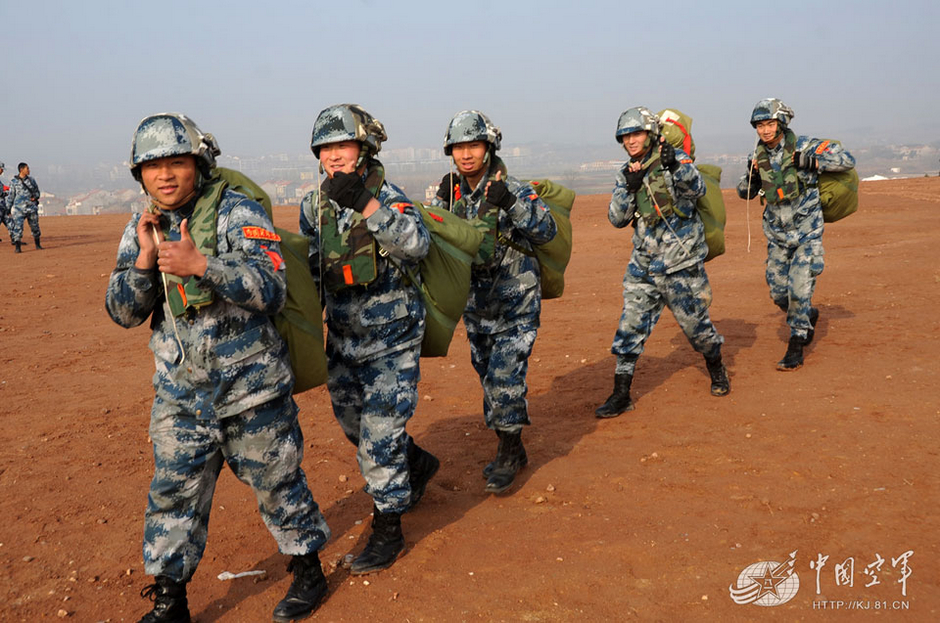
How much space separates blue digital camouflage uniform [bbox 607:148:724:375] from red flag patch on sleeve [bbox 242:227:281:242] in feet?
12.9

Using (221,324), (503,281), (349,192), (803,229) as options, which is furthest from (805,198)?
(221,324)

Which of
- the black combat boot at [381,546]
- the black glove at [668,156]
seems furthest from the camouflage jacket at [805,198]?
the black combat boot at [381,546]

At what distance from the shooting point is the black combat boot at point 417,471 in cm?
520

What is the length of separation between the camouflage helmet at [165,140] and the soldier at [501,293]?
1973mm

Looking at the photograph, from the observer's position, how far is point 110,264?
17.9 metres

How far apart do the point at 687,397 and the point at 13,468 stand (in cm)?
555

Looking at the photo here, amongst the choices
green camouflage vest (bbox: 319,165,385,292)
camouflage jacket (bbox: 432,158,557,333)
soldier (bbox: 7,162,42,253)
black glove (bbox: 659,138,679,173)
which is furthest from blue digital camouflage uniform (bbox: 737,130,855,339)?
soldier (bbox: 7,162,42,253)

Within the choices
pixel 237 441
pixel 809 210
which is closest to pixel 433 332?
pixel 237 441

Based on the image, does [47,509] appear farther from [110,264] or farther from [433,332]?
[110,264]

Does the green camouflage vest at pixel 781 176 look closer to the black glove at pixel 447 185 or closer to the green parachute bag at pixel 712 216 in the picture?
the green parachute bag at pixel 712 216

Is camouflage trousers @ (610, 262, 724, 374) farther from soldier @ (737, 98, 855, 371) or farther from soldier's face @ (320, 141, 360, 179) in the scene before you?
soldier's face @ (320, 141, 360, 179)

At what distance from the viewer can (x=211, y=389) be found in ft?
11.6

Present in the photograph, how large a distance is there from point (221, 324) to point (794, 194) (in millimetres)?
6475

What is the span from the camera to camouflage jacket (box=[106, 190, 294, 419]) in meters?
3.40
